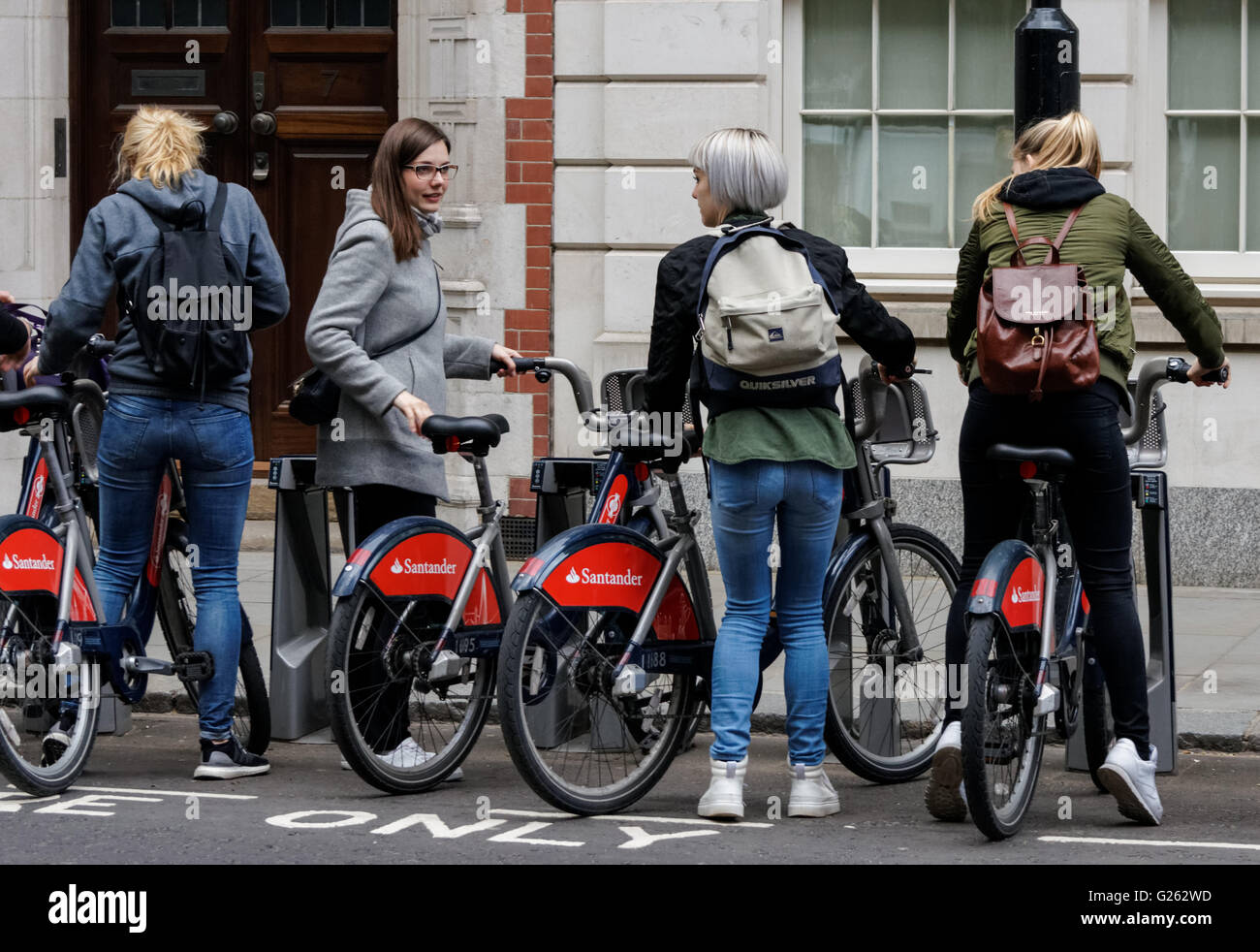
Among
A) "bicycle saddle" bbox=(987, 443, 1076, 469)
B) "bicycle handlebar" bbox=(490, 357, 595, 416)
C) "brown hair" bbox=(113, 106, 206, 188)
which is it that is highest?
"brown hair" bbox=(113, 106, 206, 188)

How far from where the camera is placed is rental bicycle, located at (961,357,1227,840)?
207 inches

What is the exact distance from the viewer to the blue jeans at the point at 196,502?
20.3ft

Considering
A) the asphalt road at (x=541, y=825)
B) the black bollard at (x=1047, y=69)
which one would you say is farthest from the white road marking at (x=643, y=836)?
the black bollard at (x=1047, y=69)

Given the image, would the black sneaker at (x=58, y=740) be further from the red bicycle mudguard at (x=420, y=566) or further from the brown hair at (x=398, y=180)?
the brown hair at (x=398, y=180)

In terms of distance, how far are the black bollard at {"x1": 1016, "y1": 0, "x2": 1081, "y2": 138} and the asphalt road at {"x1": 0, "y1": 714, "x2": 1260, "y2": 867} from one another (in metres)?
2.23

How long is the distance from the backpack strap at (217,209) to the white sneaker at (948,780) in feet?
8.32

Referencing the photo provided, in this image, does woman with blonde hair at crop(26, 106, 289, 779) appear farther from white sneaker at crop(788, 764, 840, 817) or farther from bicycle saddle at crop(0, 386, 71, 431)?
white sneaker at crop(788, 764, 840, 817)

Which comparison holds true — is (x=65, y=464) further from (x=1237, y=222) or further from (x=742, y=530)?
(x=1237, y=222)

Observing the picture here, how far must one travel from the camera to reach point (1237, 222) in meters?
10.6

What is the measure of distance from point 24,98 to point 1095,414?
744 centimetres

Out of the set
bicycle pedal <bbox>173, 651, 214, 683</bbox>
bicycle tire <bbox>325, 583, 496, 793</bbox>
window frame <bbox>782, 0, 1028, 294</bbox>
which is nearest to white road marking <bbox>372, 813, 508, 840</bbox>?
bicycle tire <bbox>325, 583, 496, 793</bbox>

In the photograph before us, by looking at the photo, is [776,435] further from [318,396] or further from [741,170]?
[318,396]

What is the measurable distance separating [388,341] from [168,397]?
66 centimetres
